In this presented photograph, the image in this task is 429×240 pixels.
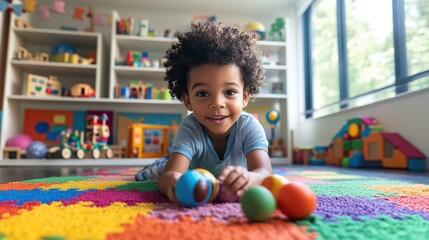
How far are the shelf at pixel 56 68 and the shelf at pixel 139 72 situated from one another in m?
0.21

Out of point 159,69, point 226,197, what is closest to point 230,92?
point 226,197

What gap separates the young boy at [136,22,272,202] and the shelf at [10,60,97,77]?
1.91 metres

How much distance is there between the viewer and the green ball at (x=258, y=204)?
1.49 feet

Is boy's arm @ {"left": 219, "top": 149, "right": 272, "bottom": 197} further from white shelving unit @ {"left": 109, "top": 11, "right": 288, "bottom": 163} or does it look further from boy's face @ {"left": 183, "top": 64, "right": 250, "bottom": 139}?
white shelving unit @ {"left": 109, "top": 11, "right": 288, "bottom": 163}

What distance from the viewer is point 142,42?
9.04ft

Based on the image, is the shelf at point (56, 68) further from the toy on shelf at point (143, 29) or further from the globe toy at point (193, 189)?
the globe toy at point (193, 189)

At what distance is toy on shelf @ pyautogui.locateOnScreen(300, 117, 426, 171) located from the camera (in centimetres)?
172

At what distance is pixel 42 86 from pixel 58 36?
0.43 meters

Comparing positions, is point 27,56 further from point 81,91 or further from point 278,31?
point 278,31

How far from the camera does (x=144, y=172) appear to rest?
1148 millimetres

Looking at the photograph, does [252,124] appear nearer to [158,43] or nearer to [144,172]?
[144,172]

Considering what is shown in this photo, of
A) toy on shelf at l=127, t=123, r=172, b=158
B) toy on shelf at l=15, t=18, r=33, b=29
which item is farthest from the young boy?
toy on shelf at l=15, t=18, r=33, b=29

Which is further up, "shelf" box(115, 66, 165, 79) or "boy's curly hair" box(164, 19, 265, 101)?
"shelf" box(115, 66, 165, 79)

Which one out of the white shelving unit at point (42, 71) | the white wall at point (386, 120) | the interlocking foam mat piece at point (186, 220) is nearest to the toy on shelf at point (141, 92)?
the white shelving unit at point (42, 71)
